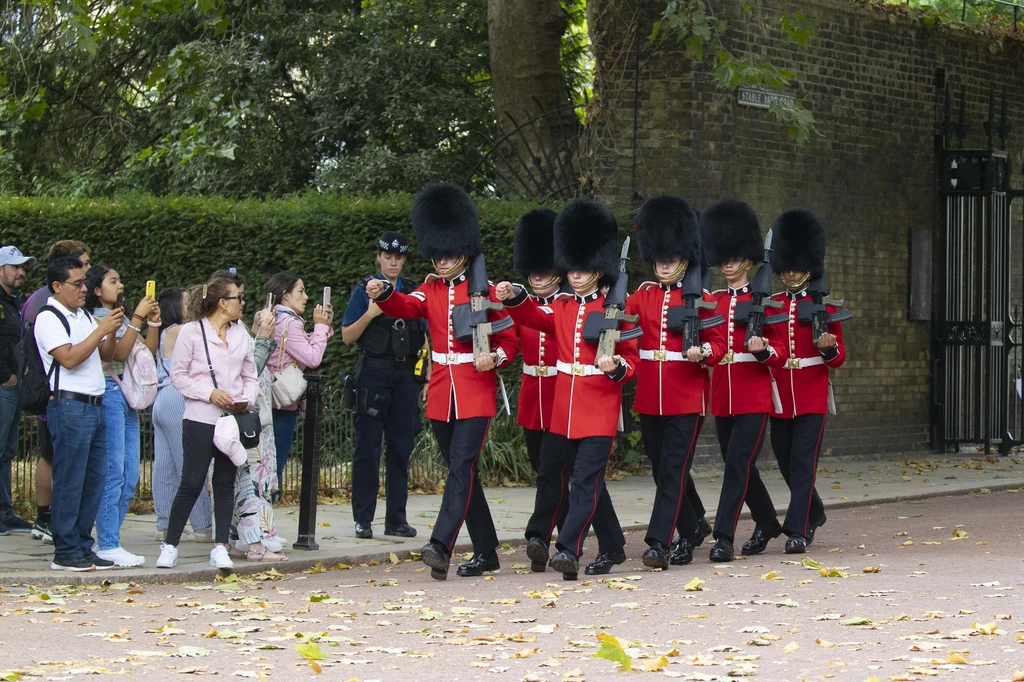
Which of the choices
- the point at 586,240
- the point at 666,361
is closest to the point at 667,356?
the point at 666,361

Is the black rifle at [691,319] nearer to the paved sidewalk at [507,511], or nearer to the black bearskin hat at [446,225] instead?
the black bearskin hat at [446,225]

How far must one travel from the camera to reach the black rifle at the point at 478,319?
9.02 m

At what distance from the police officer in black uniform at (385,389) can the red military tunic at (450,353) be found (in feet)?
4.14

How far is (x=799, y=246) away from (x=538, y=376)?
7.52ft

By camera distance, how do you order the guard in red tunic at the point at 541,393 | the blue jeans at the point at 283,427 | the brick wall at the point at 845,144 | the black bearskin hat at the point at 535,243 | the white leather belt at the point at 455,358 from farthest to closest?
the brick wall at the point at 845,144 < the blue jeans at the point at 283,427 < the black bearskin hat at the point at 535,243 < the guard in red tunic at the point at 541,393 < the white leather belt at the point at 455,358

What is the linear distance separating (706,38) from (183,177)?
292 inches

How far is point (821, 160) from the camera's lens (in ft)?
57.4

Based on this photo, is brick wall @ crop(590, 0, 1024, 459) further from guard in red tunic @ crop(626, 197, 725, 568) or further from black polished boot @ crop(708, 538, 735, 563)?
black polished boot @ crop(708, 538, 735, 563)

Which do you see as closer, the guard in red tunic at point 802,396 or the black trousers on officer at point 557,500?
the black trousers on officer at point 557,500

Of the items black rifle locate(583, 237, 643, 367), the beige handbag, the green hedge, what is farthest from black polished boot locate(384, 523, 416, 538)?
the green hedge

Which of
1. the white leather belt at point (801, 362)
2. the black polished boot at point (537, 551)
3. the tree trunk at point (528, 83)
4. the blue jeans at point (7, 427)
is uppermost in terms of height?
the tree trunk at point (528, 83)

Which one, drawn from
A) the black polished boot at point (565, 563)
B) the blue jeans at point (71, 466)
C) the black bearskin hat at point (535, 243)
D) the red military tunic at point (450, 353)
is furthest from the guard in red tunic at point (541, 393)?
the blue jeans at point (71, 466)

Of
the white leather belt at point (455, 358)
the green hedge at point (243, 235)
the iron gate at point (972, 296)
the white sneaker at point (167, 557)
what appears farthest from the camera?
the iron gate at point (972, 296)

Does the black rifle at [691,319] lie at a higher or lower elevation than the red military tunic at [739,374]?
higher
